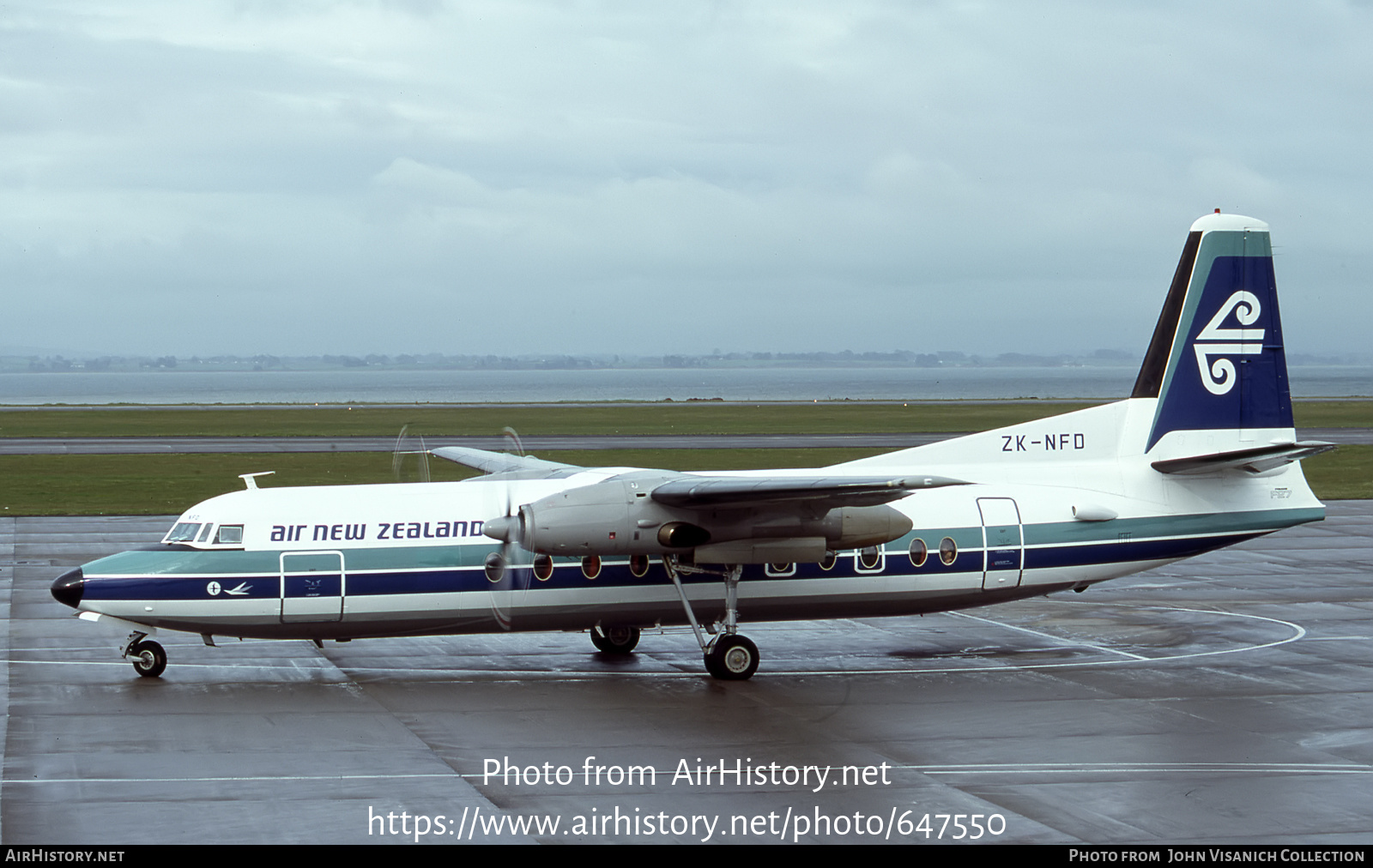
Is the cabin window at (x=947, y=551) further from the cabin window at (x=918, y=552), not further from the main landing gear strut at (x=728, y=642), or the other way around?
the main landing gear strut at (x=728, y=642)

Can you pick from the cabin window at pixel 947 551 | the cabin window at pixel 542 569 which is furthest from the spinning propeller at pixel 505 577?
the cabin window at pixel 947 551

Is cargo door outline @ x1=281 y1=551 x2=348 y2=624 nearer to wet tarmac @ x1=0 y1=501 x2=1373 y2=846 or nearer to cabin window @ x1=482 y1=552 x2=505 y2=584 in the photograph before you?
wet tarmac @ x1=0 y1=501 x2=1373 y2=846

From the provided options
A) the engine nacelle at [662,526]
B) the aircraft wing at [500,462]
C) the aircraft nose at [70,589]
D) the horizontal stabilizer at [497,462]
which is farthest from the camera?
the horizontal stabilizer at [497,462]

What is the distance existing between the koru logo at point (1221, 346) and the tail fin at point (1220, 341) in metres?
0.01

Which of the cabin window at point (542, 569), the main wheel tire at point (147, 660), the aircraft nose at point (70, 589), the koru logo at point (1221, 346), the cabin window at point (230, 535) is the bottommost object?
the main wheel tire at point (147, 660)

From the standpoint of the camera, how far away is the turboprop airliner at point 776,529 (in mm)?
18891

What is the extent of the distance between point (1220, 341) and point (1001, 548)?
5601 millimetres

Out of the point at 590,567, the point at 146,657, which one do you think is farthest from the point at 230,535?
the point at 590,567

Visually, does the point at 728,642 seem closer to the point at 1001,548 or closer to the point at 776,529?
the point at 776,529

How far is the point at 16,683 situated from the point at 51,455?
44.4m

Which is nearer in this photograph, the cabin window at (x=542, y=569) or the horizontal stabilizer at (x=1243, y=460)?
the cabin window at (x=542, y=569)

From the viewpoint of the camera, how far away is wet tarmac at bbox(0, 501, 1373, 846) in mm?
13141

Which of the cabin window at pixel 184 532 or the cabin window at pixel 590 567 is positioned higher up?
the cabin window at pixel 184 532

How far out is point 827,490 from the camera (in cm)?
1784
